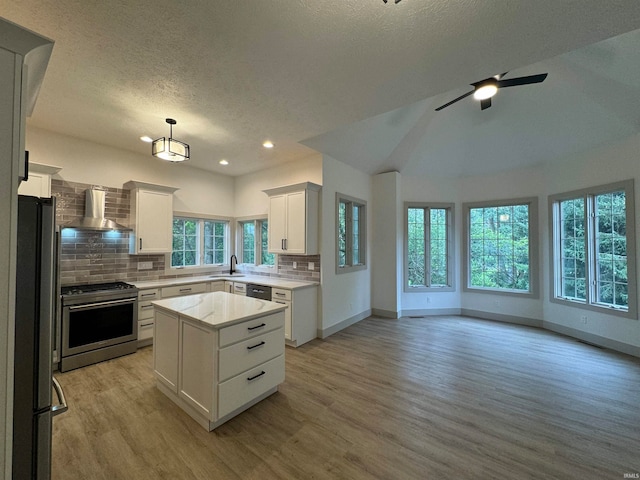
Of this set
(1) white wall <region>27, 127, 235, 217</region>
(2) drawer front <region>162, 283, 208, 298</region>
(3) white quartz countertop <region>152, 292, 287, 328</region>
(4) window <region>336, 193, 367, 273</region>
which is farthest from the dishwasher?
(1) white wall <region>27, 127, 235, 217</region>

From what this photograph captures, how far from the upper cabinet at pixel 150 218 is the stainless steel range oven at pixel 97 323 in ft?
2.32

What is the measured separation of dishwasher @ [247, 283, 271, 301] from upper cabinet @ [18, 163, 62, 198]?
2790mm

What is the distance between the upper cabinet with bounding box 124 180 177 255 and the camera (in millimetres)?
3990

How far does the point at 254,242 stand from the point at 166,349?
10.0 ft

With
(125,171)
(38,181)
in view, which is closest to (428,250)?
(125,171)

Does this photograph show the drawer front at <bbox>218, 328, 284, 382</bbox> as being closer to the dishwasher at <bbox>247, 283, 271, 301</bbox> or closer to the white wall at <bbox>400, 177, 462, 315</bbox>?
the dishwasher at <bbox>247, 283, 271, 301</bbox>

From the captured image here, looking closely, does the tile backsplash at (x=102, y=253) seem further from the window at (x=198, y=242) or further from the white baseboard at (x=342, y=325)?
the white baseboard at (x=342, y=325)

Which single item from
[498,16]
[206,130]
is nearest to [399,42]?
[498,16]

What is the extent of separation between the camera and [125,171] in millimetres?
4125

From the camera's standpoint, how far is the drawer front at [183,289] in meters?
3.96

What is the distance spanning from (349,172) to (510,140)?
2801mm

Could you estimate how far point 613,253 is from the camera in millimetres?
3848

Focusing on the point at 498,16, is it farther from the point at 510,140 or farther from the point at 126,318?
the point at 126,318

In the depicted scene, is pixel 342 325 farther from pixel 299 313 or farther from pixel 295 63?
pixel 295 63
